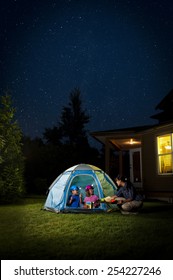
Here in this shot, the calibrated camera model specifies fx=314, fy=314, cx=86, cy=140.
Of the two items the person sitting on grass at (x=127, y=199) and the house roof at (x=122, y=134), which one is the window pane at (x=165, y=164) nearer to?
the house roof at (x=122, y=134)

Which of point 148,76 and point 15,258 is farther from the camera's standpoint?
point 148,76

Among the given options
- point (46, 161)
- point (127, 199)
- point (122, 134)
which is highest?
point (122, 134)

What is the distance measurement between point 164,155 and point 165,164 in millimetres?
364

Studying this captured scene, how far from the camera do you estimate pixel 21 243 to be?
4957 mm

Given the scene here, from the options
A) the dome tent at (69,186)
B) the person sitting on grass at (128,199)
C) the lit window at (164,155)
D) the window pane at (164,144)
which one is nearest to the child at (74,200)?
the dome tent at (69,186)

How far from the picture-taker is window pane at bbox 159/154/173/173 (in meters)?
12.2

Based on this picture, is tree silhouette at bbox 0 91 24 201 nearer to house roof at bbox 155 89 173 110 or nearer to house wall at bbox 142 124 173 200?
house wall at bbox 142 124 173 200

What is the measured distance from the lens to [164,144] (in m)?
12.4

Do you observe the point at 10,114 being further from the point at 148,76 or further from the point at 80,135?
the point at 80,135

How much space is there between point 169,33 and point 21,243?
17444 millimetres

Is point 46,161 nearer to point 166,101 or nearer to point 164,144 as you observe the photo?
point 166,101

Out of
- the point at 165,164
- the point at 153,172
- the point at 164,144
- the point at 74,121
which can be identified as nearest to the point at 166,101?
the point at 164,144
